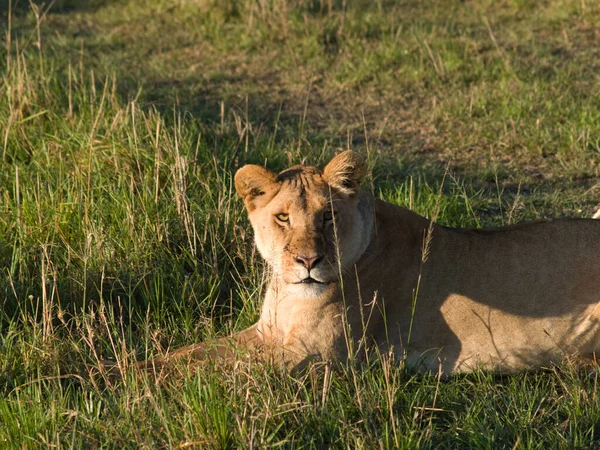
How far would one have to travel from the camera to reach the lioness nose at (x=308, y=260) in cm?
319

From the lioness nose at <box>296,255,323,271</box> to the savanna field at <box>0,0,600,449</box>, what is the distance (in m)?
0.41

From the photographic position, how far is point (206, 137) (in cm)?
573

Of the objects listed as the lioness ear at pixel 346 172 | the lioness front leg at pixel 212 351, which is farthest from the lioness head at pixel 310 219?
the lioness front leg at pixel 212 351

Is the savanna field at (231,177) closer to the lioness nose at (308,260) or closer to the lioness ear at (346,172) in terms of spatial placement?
the lioness nose at (308,260)

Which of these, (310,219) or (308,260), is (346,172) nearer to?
(310,219)

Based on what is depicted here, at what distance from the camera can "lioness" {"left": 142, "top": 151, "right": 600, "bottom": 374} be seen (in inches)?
133

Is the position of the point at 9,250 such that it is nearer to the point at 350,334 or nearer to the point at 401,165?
the point at 350,334

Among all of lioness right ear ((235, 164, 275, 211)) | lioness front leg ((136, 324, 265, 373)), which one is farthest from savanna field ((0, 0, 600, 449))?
lioness right ear ((235, 164, 275, 211))

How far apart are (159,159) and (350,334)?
1856mm

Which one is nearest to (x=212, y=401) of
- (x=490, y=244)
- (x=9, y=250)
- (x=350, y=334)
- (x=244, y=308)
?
(x=350, y=334)

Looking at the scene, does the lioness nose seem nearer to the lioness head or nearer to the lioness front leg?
the lioness head

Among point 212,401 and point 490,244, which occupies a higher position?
point 490,244

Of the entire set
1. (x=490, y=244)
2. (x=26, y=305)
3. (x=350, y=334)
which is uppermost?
(x=490, y=244)

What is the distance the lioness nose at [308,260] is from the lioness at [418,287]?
0.13m
